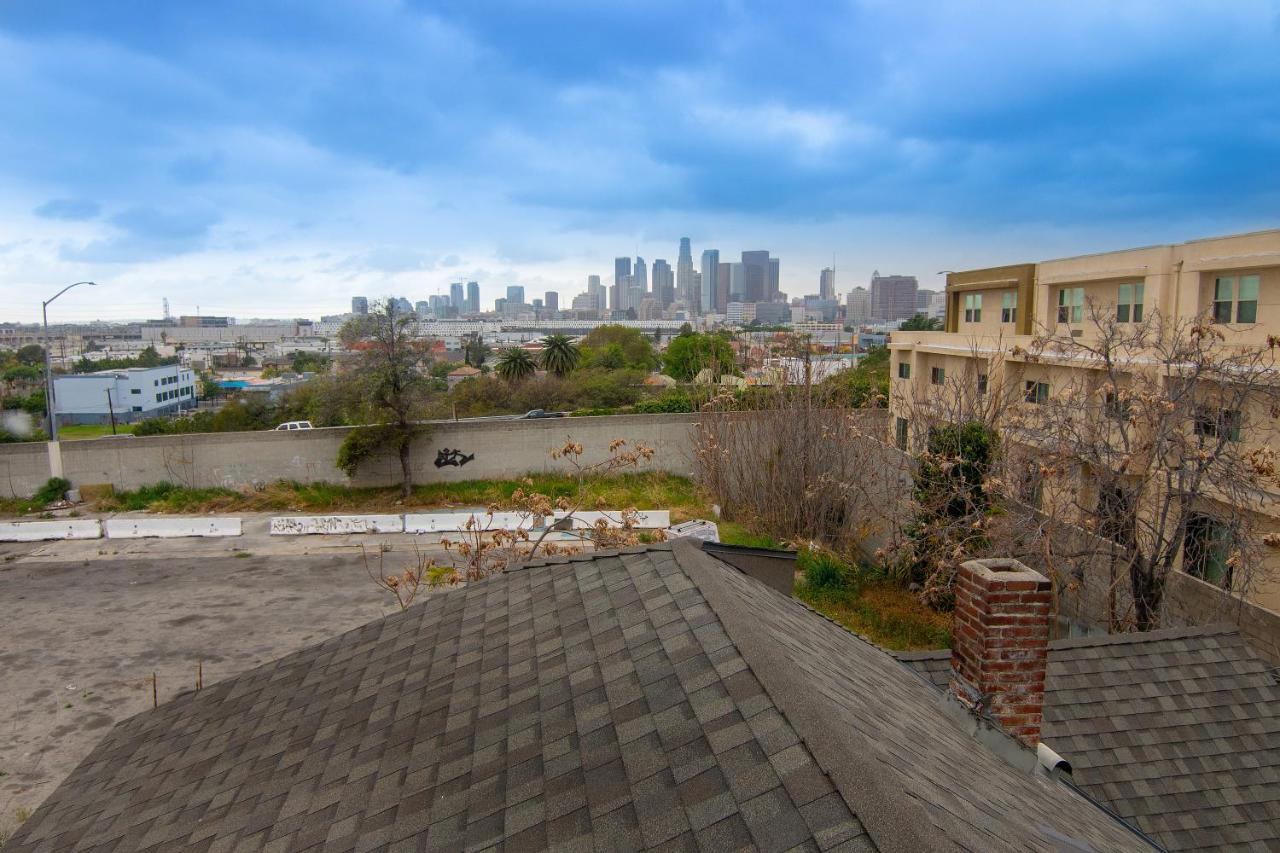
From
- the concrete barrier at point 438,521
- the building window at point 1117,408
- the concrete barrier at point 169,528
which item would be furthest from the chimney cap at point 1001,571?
the concrete barrier at point 169,528

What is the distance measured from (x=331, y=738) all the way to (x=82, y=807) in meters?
2.12

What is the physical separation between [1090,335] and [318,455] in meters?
29.5

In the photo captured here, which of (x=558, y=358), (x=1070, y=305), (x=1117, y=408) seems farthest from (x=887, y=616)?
(x=558, y=358)

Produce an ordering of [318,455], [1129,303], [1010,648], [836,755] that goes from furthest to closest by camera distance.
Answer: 1. [318,455]
2. [1129,303]
3. [1010,648]
4. [836,755]

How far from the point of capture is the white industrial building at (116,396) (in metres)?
64.3

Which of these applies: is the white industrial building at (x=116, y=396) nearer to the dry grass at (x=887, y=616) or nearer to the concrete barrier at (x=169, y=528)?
the concrete barrier at (x=169, y=528)

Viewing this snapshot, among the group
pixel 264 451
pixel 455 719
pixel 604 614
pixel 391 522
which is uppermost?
pixel 604 614

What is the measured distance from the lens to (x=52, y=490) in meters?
32.0

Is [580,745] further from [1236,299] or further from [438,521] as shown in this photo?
[438,521]

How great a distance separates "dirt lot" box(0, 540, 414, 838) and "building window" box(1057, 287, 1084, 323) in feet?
82.3

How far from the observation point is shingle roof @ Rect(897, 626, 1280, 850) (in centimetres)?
713

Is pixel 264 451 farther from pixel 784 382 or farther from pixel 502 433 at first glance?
pixel 784 382

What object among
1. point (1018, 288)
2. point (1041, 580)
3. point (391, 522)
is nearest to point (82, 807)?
point (1041, 580)

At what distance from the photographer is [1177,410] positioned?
13711 millimetres
